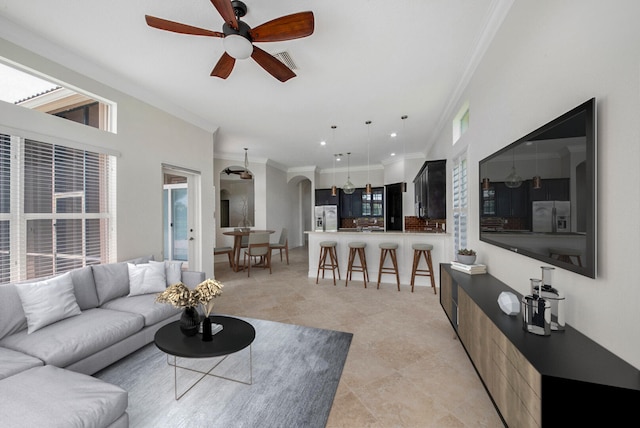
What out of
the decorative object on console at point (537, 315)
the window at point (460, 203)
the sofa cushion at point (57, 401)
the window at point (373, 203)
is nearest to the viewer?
the sofa cushion at point (57, 401)

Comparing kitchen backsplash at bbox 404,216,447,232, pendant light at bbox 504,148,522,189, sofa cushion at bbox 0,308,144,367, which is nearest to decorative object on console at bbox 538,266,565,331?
pendant light at bbox 504,148,522,189

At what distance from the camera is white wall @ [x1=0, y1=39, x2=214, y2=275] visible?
243cm

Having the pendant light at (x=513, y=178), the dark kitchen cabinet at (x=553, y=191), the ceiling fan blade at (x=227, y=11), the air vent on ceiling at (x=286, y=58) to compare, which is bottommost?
the dark kitchen cabinet at (x=553, y=191)

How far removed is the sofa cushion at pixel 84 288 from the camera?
7.91ft

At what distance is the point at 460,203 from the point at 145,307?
13.2ft

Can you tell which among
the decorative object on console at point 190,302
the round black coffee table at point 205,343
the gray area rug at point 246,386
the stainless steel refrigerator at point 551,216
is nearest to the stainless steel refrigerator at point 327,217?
the gray area rug at point 246,386

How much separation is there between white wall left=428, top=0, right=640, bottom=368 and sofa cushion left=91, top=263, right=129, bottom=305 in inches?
148

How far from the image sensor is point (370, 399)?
185cm

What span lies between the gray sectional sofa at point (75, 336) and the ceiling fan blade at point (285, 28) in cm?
250

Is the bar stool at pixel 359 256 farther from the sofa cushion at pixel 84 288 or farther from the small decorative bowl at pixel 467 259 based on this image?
the sofa cushion at pixel 84 288

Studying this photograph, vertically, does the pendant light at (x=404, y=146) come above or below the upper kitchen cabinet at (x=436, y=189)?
above

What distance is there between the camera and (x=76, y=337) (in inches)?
75.6

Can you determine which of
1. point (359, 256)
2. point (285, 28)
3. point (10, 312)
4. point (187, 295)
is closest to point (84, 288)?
point (10, 312)

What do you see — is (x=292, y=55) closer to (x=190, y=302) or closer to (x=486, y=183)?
(x=486, y=183)
